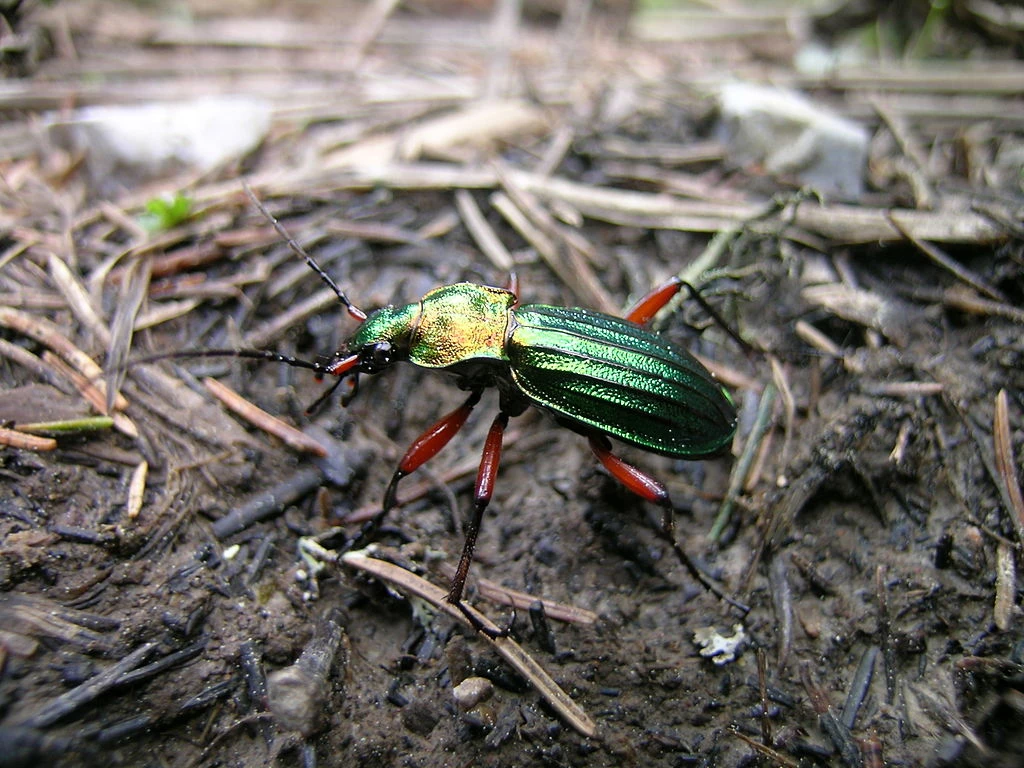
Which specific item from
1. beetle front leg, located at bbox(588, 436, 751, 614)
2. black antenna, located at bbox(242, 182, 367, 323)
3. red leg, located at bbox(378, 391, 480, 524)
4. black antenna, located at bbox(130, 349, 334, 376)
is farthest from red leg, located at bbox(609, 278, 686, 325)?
black antenna, located at bbox(130, 349, 334, 376)

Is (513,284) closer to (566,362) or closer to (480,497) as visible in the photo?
(566,362)

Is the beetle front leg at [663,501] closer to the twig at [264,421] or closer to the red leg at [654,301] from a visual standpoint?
the red leg at [654,301]

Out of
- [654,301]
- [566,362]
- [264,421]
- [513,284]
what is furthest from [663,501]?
[264,421]

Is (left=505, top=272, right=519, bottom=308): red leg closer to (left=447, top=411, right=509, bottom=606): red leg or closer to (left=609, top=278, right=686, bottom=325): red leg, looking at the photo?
(left=609, top=278, right=686, bottom=325): red leg

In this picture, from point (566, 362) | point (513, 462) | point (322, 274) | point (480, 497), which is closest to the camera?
point (480, 497)

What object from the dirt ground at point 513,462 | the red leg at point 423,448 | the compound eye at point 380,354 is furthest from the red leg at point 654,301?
the compound eye at point 380,354

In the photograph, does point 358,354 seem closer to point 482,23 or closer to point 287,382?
point 287,382

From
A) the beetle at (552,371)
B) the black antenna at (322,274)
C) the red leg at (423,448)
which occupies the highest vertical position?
the black antenna at (322,274)
